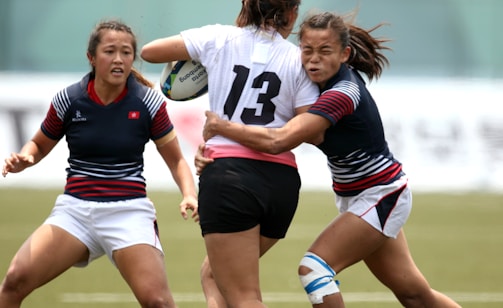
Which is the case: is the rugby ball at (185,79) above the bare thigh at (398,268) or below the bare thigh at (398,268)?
above

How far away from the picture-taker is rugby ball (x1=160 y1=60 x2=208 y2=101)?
205 inches

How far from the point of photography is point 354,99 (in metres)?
4.90

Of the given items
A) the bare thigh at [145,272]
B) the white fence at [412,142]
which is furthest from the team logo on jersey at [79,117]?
the white fence at [412,142]

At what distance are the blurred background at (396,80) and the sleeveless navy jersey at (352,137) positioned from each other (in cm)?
779

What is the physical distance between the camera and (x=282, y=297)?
7336 millimetres

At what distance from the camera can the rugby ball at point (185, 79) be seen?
521cm

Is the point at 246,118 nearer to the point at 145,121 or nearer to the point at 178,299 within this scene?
the point at 145,121

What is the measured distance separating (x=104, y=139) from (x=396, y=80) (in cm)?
1107

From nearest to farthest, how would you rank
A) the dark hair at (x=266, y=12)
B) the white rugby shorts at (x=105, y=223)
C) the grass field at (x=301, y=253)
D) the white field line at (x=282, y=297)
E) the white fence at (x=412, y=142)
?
the dark hair at (x=266, y=12)
the white rugby shorts at (x=105, y=223)
the white field line at (x=282, y=297)
the grass field at (x=301, y=253)
the white fence at (x=412, y=142)

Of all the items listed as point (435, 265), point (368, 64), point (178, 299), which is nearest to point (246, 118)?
point (368, 64)

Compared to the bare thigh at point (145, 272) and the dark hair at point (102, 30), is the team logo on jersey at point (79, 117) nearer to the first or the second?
the dark hair at point (102, 30)

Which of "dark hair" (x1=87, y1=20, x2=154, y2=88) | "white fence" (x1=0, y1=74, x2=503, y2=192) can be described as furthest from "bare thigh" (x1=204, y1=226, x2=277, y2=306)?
"white fence" (x1=0, y1=74, x2=503, y2=192)

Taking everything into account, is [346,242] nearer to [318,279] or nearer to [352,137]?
[318,279]

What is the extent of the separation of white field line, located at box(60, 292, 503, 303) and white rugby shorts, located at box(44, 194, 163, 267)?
205 cm
